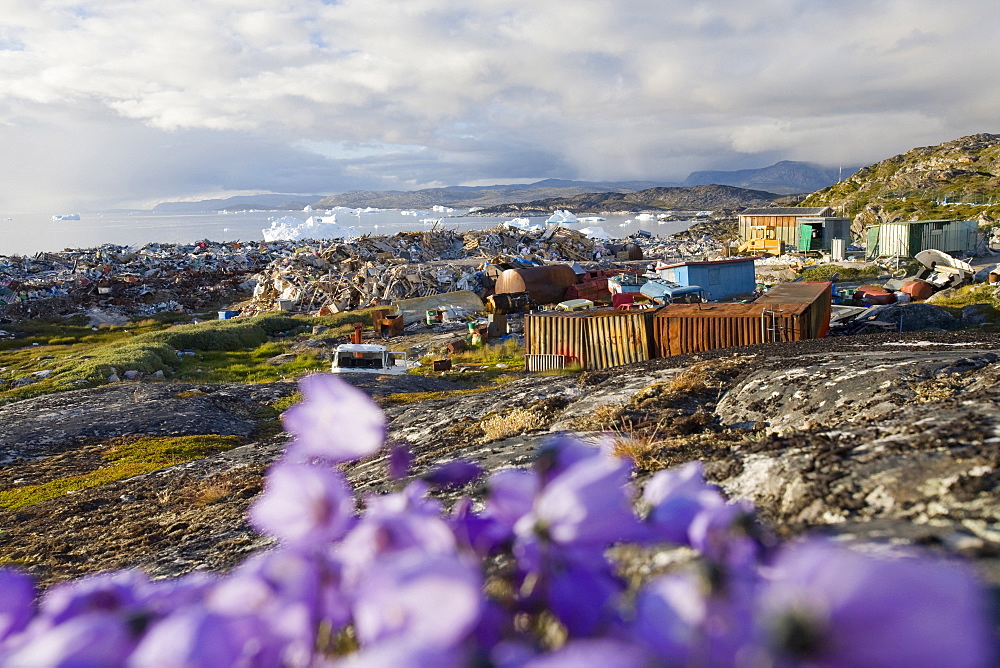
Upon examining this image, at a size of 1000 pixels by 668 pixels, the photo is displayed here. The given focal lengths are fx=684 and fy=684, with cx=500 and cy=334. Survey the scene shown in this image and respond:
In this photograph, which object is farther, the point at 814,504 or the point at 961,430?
Result: the point at 961,430

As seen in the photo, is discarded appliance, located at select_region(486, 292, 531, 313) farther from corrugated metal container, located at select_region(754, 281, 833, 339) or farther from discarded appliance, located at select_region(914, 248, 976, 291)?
discarded appliance, located at select_region(914, 248, 976, 291)

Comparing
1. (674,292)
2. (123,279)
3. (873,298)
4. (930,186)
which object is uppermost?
(930,186)

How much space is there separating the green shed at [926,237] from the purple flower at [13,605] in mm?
43866

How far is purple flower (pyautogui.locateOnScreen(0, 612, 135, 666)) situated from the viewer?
0.75 meters

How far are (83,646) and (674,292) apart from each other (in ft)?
88.9

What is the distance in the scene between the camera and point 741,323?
14508 millimetres

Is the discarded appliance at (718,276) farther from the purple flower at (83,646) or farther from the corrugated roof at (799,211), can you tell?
the purple flower at (83,646)

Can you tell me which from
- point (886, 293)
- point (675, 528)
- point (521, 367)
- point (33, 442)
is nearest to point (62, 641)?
point (675, 528)

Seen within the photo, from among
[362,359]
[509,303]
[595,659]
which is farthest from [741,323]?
[509,303]

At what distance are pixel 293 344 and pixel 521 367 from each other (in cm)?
1248

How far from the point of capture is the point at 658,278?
Result: 33.2 m

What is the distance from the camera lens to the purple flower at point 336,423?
3.10ft

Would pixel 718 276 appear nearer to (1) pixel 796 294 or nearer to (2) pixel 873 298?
(2) pixel 873 298

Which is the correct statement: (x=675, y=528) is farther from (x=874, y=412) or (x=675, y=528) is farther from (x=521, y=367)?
(x=521, y=367)
